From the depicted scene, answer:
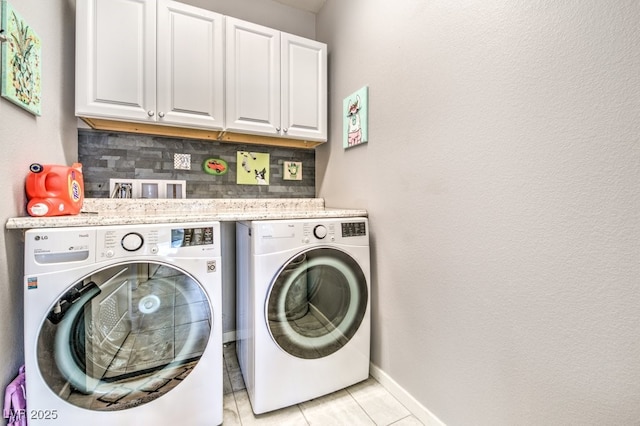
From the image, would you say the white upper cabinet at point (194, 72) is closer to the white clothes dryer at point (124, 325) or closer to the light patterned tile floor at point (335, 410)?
the white clothes dryer at point (124, 325)

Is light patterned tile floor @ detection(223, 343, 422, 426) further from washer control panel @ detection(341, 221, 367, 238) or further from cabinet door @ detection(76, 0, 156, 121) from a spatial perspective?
cabinet door @ detection(76, 0, 156, 121)

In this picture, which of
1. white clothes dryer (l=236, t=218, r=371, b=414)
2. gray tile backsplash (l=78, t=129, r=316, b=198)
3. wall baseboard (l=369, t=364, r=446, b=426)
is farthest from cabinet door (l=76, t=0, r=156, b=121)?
wall baseboard (l=369, t=364, r=446, b=426)

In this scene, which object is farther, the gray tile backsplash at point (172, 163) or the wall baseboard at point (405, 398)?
the gray tile backsplash at point (172, 163)

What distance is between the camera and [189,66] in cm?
162

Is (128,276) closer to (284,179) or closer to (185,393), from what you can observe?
(185,393)

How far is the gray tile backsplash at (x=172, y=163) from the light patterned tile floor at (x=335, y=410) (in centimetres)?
133

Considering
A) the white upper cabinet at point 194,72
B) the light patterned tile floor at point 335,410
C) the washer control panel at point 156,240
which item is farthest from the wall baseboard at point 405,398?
the white upper cabinet at point 194,72

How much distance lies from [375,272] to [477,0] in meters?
1.33

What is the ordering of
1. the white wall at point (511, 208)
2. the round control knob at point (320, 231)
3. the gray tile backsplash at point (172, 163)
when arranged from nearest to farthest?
the white wall at point (511, 208) < the round control knob at point (320, 231) < the gray tile backsplash at point (172, 163)

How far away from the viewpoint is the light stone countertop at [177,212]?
39.9 inches

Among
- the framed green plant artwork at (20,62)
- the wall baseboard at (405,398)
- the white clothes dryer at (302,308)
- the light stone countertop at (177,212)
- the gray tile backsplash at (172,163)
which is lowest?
the wall baseboard at (405,398)

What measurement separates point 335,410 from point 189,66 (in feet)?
6.90

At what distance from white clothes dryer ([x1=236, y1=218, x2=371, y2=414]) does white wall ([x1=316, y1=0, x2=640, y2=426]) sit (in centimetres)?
18

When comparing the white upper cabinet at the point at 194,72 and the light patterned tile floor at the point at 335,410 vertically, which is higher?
the white upper cabinet at the point at 194,72
